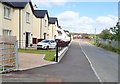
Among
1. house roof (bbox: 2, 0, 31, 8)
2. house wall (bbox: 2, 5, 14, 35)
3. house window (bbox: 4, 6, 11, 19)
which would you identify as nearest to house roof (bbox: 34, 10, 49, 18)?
house roof (bbox: 2, 0, 31, 8)

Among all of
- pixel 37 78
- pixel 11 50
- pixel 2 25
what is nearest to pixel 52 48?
pixel 2 25

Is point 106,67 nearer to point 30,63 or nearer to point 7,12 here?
point 30,63

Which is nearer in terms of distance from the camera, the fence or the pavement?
the fence

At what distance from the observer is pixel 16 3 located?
38062mm

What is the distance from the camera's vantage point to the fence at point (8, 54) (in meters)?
14.0

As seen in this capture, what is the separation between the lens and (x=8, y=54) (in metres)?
14.7

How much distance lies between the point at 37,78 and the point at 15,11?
25.8 metres

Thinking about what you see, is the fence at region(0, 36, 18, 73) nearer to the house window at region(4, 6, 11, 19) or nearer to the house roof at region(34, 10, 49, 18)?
the house window at region(4, 6, 11, 19)

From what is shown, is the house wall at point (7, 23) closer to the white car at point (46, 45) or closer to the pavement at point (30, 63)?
the white car at point (46, 45)

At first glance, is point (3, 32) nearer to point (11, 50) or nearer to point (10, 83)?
point (11, 50)

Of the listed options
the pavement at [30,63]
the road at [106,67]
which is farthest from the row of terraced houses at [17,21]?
the road at [106,67]

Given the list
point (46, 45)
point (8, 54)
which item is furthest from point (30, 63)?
point (46, 45)

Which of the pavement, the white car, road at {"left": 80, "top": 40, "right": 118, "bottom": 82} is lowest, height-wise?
road at {"left": 80, "top": 40, "right": 118, "bottom": 82}

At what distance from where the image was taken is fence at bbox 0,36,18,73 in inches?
551
